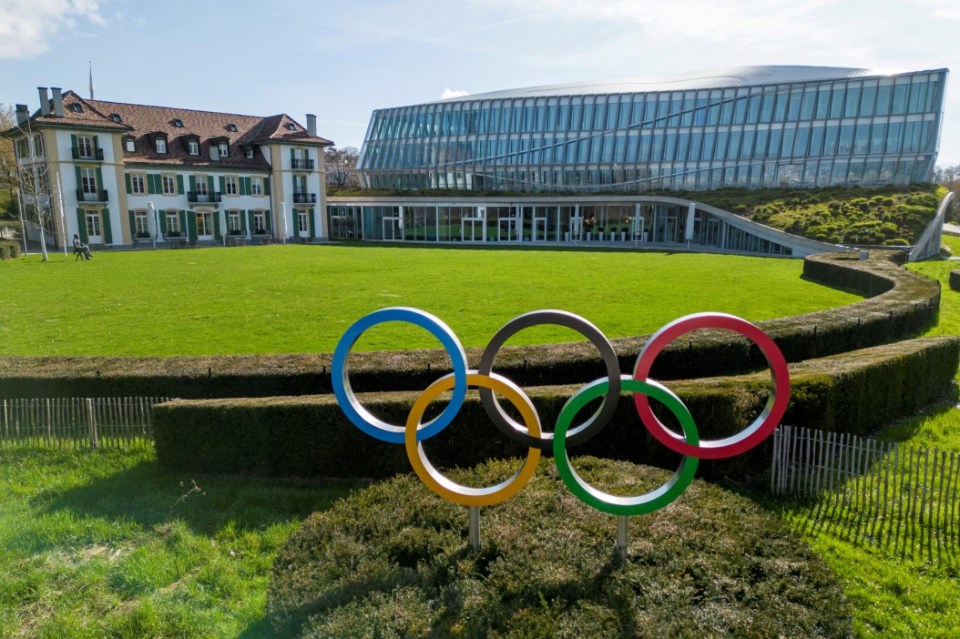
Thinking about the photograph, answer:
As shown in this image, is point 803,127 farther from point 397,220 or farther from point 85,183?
point 85,183

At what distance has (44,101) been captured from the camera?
43844 millimetres

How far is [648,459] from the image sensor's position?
809cm

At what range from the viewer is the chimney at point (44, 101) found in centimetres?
4341

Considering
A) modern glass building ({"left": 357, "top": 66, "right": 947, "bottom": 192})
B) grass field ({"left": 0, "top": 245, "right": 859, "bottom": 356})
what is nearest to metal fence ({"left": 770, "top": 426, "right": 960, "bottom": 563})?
grass field ({"left": 0, "top": 245, "right": 859, "bottom": 356})

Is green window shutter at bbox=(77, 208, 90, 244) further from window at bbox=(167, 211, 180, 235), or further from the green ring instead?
the green ring

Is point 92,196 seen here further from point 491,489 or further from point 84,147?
point 491,489

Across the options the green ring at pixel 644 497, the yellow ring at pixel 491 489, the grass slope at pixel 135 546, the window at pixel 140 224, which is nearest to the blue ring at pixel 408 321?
the yellow ring at pixel 491 489

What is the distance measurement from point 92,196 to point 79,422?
4444cm

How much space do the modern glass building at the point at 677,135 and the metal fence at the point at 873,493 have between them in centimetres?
5279

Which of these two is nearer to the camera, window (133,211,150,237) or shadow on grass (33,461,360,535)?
shadow on grass (33,461,360,535)

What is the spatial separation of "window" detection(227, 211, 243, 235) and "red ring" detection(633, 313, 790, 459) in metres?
55.2

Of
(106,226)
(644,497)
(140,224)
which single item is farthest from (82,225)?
(644,497)

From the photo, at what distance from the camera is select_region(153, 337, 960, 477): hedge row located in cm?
804

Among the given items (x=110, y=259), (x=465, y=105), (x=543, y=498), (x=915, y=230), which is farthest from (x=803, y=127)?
(x=543, y=498)
